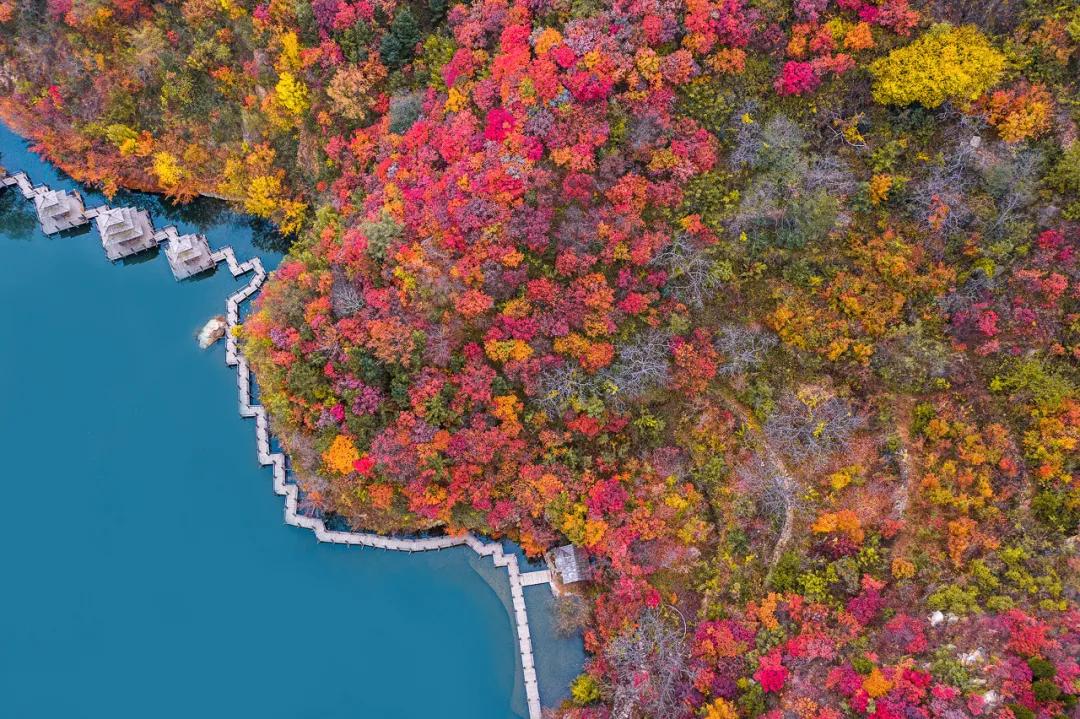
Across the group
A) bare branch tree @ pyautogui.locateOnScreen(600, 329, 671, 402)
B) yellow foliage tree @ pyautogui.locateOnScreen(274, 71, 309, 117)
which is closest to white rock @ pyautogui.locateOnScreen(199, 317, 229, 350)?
yellow foliage tree @ pyautogui.locateOnScreen(274, 71, 309, 117)

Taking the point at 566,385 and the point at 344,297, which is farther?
the point at 344,297

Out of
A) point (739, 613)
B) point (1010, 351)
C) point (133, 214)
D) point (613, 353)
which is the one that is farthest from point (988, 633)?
point (133, 214)

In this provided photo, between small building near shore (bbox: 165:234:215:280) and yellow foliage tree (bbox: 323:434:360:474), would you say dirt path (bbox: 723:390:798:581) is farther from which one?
small building near shore (bbox: 165:234:215:280)

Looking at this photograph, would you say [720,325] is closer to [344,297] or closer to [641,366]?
[641,366]

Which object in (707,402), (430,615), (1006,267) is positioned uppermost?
(1006,267)

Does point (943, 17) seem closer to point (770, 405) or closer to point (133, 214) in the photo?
point (770, 405)

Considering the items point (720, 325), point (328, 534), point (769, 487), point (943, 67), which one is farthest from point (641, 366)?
point (328, 534)
